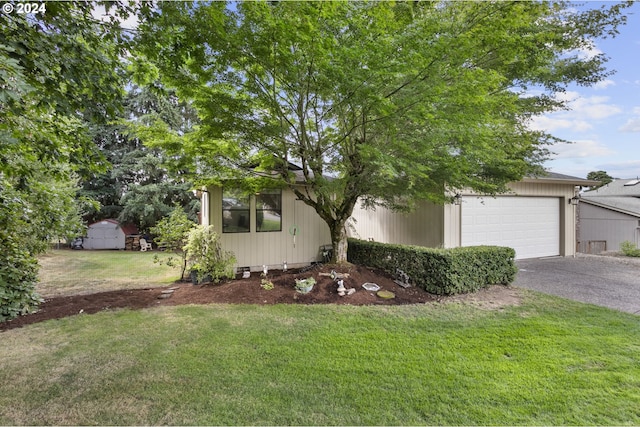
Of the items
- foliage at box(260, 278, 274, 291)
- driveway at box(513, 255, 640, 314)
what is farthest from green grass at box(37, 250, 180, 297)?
driveway at box(513, 255, 640, 314)

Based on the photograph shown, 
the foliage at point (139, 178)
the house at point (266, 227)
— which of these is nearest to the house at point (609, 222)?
the house at point (266, 227)

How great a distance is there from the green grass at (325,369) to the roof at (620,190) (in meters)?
21.4

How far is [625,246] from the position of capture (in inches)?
451

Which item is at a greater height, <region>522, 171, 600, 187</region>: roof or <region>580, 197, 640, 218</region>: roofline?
<region>522, 171, 600, 187</region>: roof

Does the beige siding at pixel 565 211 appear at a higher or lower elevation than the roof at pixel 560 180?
lower

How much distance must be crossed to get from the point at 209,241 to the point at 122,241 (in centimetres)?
1223

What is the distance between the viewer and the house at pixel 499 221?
935 centimetres

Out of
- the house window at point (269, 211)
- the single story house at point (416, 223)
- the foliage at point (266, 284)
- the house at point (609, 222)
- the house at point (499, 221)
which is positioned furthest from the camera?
the house at point (609, 222)

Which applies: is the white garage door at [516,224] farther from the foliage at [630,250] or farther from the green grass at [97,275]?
the green grass at [97,275]

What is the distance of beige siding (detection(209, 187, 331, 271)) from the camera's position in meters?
8.10

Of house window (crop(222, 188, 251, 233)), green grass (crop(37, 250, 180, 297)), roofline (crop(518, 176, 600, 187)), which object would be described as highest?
roofline (crop(518, 176, 600, 187))

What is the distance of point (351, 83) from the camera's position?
4395 millimetres

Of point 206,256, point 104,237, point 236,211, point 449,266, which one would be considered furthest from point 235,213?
point 104,237

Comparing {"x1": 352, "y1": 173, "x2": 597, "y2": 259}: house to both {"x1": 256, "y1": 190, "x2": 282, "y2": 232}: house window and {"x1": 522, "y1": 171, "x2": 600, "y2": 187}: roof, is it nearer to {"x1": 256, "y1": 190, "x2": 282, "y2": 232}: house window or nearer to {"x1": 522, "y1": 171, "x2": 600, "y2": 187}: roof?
{"x1": 522, "y1": 171, "x2": 600, "y2": 187}: roof
